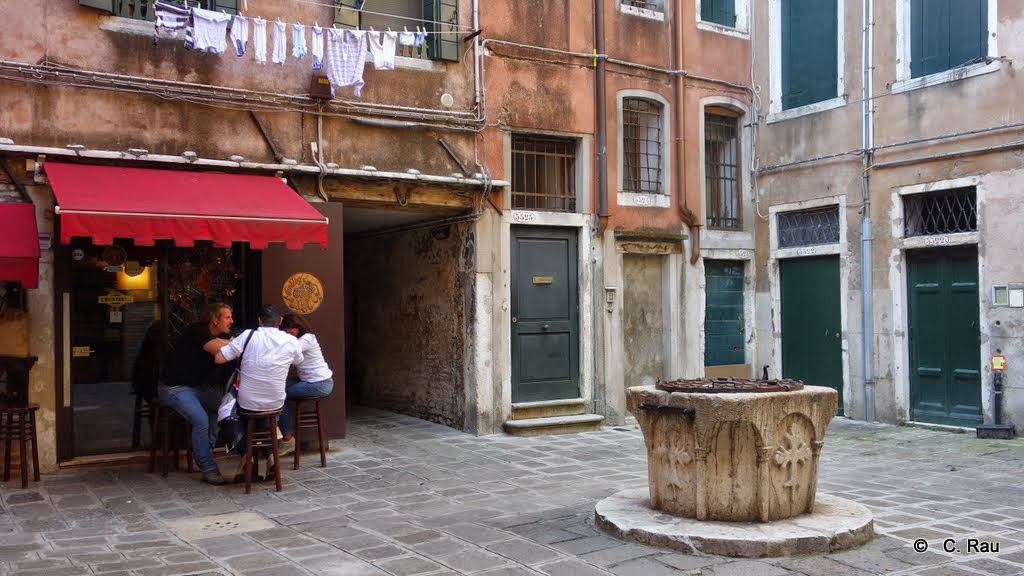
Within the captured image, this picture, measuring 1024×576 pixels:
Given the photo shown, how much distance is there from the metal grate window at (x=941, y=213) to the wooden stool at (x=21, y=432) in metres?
10.2

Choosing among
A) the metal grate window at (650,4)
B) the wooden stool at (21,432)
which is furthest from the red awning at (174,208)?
the metal grate window at (650,4)

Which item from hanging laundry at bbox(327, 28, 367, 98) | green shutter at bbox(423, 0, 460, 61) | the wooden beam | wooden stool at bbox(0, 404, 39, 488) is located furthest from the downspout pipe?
wooden stool at bbox(0, 404, 39, 488)

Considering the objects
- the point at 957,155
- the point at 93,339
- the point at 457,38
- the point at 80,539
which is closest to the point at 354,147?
the point at 457,38

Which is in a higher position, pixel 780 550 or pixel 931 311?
pixel 931 311

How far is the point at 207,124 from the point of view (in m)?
9.24

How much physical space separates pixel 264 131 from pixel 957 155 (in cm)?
821

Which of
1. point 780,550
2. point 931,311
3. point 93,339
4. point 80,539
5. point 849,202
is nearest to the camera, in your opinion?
point 780,550

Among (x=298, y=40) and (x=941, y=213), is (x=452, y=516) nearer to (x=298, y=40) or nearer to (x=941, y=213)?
(x=298, y=40)

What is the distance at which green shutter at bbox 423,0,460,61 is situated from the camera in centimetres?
1070

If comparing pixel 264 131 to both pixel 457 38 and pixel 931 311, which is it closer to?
→ pixel 457 38

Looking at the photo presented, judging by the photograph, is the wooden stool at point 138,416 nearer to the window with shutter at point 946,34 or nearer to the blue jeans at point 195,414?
the blue jeans at point 195,414

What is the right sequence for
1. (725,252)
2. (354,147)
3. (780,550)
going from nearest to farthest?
(780,550) < (354,147) < (725,252)

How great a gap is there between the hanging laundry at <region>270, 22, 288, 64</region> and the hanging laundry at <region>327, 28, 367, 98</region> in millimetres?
481

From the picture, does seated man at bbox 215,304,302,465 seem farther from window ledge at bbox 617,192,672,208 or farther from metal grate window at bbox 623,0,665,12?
metal grate window at bbox 623,0,665,12
